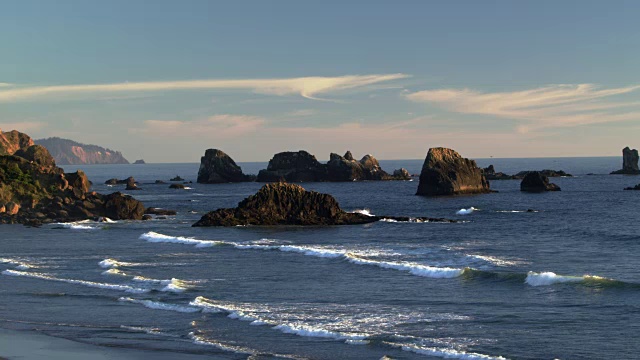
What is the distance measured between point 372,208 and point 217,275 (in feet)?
203

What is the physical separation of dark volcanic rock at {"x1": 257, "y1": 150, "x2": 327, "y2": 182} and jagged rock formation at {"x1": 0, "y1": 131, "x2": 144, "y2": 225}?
98.9m

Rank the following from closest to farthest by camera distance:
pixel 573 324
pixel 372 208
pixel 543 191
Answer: pixel 573 324, pixel 372 208, pixel 543 191

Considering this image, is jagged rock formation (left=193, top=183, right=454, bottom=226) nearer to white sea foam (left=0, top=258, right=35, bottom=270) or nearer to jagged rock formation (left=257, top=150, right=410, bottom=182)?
white sea foam (left=0, top=258, right=35, bottom=270)

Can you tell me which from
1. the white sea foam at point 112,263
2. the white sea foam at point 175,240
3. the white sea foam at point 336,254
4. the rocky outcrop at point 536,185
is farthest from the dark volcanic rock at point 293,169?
the white sea foam at point 112,263

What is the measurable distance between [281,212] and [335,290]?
131 feet

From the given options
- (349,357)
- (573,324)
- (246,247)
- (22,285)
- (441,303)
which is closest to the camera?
(349,357)

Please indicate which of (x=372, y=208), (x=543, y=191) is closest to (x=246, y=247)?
(x=372, y=208)

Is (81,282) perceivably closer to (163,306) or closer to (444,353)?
(163,306)

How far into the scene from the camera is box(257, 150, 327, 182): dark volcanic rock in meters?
193

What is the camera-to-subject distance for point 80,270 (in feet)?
156

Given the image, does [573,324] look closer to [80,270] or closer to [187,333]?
[187,333]

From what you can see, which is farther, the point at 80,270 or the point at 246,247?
the point at 246,247

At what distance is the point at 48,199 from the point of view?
88750 mm

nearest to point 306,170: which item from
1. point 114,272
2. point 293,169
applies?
point 293,169
